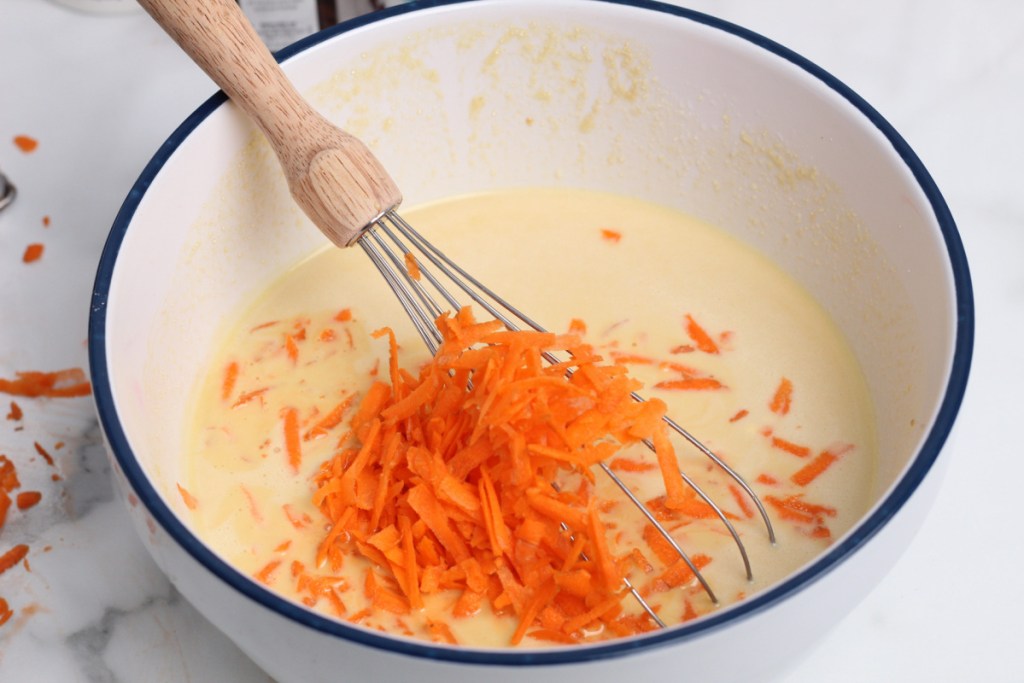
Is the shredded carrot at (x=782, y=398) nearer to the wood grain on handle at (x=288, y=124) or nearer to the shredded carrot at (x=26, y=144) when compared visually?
the wood grain on handle at (x=288, y=124)

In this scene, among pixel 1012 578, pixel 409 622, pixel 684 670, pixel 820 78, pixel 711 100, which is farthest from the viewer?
pixel 711 100

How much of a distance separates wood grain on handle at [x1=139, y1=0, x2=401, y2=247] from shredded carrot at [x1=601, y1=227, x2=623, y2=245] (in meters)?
0.37

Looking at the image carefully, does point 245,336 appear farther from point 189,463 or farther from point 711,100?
point 711,100

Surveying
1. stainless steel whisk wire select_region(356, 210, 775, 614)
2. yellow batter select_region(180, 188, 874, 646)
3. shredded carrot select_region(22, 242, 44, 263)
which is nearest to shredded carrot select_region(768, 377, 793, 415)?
yellow batter select_region(180, 188, 874, 646)

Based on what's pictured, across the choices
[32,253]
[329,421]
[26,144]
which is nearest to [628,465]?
[329,421]

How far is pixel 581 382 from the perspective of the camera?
4.01ft

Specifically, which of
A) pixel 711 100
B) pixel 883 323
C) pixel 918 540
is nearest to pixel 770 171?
pixel 711 100

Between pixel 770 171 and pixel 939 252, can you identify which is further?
pixel 770 171

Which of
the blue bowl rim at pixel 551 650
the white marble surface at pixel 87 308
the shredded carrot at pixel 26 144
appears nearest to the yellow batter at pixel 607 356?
the white marble surface at pixel 87 308

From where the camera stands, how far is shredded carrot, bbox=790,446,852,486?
52.9 inches

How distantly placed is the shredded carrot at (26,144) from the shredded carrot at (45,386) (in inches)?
16.5

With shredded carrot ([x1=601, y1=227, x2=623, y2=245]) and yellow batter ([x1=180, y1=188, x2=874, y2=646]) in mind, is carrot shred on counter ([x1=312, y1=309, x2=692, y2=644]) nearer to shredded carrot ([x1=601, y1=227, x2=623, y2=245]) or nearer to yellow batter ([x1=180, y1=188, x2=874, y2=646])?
yellow batter ([x1=180, y1=188, x2=874, y2=646])

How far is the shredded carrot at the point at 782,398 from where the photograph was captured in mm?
1416

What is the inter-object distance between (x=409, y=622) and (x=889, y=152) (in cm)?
74
